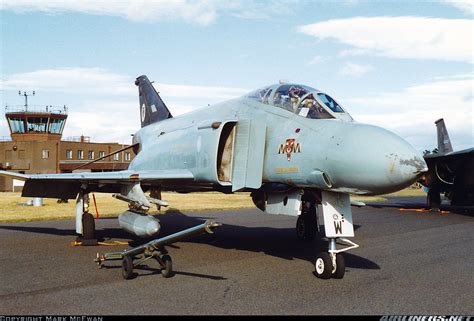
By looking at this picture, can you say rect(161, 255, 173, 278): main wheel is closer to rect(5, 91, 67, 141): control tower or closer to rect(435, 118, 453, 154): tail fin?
rect(435, 118, 453, 154): tail fin

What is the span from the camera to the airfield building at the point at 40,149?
65.3 m

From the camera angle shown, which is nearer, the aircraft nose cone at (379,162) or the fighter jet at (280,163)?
the aircraft nose cone at (379,162)

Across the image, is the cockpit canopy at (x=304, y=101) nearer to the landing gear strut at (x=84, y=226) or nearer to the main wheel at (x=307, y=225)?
the main wheel at (x=307, y=225)

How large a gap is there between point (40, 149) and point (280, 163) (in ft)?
204

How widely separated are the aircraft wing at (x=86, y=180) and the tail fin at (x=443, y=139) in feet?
69.1

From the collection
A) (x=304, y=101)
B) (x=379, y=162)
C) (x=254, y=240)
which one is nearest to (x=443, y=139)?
(x=254, y=240)

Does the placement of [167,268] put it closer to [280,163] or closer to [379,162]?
[280,163]

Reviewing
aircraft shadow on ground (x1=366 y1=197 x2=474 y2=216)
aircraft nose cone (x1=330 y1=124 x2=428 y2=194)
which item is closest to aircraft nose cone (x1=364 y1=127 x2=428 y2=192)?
aircraft nose cone (x1=330 y1=124 x2=428 y2=194)

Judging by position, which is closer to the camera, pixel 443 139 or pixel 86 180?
pixel 86 180

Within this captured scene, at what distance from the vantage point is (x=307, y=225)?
12812mm

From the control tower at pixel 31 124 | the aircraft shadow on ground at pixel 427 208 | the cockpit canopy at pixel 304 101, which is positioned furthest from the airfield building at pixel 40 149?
the cockpit canopy at pixel 304 101

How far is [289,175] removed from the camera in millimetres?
8555

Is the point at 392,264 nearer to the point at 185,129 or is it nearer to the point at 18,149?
the point at 185,129

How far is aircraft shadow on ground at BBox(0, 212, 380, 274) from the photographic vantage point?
10.6 m
